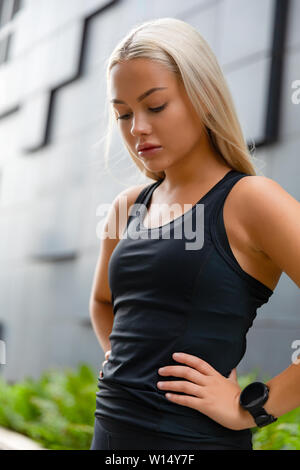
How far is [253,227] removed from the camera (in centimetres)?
137

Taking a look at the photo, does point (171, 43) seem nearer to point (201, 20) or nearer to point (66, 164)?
point (201, 20)

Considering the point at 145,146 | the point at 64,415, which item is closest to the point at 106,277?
the point at 145,146

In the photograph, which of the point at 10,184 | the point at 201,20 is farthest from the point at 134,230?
the point at 10,184

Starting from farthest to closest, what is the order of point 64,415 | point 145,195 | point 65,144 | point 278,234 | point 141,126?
point 65,144, point 64,415, point 145,195, point 141,126, point 278,234

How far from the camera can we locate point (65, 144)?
273 inches

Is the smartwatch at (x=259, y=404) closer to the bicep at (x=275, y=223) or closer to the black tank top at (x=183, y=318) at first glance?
the black tank top at (x=183, y=318)

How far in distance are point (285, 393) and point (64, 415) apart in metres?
3.14

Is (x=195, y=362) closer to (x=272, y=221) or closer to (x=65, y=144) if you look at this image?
(x=272, y=221)

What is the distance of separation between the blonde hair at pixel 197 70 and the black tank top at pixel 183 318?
0.15m

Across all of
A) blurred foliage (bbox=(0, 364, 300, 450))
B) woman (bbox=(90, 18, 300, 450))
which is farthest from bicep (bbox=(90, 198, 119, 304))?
blurred foliage (bbox=(0, 364, 300, 450))

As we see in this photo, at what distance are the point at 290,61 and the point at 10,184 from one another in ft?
17.2

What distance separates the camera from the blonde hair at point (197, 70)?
1.46 metres

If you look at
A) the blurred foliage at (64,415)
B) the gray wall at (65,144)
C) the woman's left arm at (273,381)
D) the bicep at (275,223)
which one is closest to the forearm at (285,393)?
the woman's left arm at (273,381)
